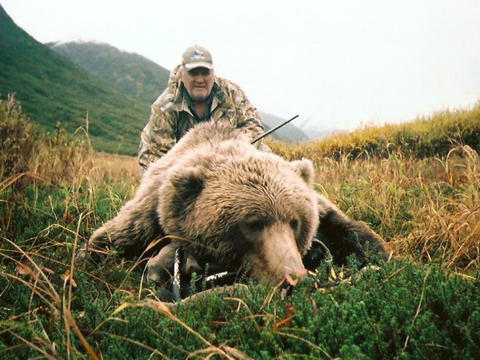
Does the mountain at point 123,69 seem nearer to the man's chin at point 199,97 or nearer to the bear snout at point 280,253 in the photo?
the man's chin at point 199,97

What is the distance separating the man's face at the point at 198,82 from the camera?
221 inches

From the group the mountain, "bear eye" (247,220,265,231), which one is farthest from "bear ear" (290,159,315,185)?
the mountain

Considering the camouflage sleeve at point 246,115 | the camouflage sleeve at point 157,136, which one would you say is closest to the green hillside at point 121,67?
the camouflage sleeve at point 246,115

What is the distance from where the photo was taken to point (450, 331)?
179 cm

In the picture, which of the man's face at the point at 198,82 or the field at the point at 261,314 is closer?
the field at the point at 261,314

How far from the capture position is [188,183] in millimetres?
3271

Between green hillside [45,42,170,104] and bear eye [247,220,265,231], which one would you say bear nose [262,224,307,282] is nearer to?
bear eye [247,220,265,231]

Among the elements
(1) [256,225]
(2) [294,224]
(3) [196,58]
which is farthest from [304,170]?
(3) [196,58]

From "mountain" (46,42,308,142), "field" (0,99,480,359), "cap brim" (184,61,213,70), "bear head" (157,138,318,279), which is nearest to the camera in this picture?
"field" (0,99,480,359)

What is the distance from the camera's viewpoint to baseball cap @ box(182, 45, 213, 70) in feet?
18.2

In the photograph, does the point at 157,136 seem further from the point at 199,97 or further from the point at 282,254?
the point at 282,254

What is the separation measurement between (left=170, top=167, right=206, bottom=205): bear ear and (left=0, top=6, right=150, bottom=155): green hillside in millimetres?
79540

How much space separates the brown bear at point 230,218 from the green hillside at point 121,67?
14976 centimetres

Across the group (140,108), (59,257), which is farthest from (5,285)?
(140,108)
